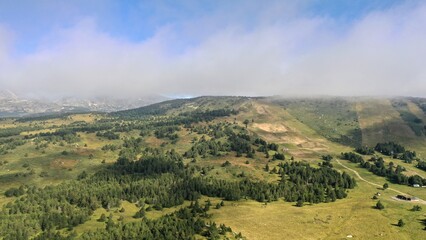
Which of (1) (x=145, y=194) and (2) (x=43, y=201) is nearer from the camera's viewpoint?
(2) (x=43, y=201)

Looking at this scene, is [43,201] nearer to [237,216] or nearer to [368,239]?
[237,216]

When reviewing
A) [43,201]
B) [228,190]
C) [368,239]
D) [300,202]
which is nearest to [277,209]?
[300,202]

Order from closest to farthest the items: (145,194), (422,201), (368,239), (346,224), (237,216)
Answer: (368,239)
(346,224)
(237,216)
(422,201)
(145,194)

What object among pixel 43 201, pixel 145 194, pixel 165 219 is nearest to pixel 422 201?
pixel 165 219

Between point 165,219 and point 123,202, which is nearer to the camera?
point 165,219

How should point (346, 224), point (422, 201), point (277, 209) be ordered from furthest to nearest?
point (422, 201) → point (277, 209) → point (346, 224)

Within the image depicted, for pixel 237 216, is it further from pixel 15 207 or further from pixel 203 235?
pixel 15 207

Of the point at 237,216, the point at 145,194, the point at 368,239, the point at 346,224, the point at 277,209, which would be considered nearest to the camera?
the point at 368,239

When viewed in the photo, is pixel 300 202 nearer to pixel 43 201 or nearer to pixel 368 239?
pixel 368 239

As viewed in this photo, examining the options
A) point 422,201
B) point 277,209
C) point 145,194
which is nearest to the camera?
point 277,209
